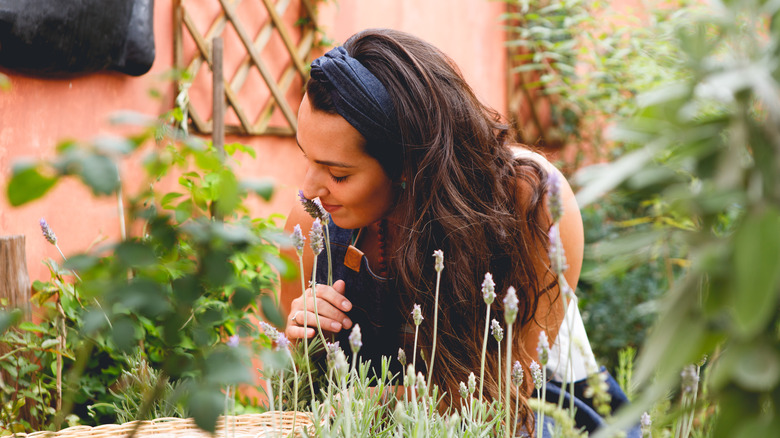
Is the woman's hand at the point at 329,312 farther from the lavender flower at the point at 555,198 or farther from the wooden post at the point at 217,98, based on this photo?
the wooden post at the point at 217,98

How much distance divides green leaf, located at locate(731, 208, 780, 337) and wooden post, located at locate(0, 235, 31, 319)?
6.04 feet

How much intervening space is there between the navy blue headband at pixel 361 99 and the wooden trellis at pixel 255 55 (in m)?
1.33

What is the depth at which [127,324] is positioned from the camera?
52cm

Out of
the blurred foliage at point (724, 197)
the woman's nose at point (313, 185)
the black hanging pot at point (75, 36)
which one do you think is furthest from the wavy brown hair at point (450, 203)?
the black hanging pot at point (75, 36)

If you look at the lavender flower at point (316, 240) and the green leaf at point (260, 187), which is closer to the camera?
the green leaf at point (260, 187)

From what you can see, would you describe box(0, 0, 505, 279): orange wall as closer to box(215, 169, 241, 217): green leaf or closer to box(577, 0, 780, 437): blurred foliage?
box(215, 169, 241, 217): green leaf

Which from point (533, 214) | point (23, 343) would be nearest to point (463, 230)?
point (533, 214)

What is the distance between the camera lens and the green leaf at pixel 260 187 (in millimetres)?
487

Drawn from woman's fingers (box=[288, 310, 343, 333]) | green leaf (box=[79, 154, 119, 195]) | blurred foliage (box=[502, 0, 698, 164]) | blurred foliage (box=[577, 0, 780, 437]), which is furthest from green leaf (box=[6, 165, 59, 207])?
blurred foliage (box=[502, 0, 698, 164])

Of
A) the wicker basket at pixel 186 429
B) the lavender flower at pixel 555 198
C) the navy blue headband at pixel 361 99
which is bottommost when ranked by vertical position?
the wicker basket at pixel 186 429

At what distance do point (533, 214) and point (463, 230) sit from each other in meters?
0.25

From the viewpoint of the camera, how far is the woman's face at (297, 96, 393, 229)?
1.42 metres

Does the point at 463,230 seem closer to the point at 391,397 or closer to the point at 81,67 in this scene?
the point at 391,397

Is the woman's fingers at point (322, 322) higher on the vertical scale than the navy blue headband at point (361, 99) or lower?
lower
